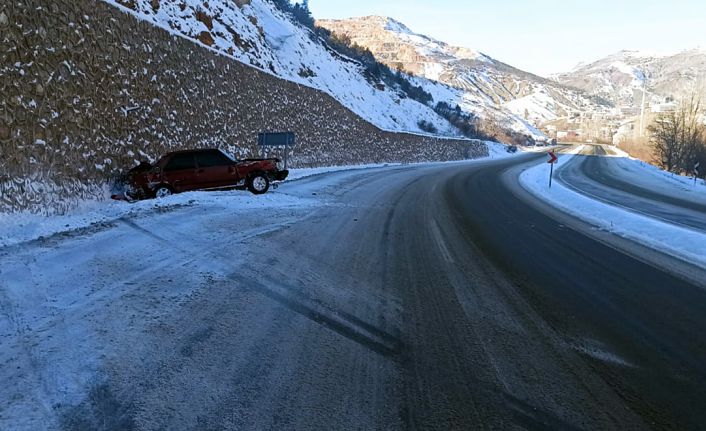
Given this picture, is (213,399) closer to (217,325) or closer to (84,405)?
(84,405)

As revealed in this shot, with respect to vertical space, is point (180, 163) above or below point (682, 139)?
below

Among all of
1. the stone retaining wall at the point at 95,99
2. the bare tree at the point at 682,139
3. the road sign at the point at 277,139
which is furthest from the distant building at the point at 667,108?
the stone retaining wall at the point at 95,99

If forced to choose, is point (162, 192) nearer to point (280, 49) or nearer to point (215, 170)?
point (215, 170)

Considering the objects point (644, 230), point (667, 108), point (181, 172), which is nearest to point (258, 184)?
point (181, 172)

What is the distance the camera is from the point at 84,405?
9.52 ft

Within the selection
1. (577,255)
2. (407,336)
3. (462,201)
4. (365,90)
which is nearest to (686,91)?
(365,90)

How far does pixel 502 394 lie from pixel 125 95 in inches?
535

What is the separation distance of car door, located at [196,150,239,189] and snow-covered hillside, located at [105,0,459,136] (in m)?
5.63

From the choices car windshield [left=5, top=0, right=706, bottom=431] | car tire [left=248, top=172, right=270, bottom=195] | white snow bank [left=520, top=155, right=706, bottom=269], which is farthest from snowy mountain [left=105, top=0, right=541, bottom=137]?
white snow bank [left=520, top=155, right=706, bottom=269]

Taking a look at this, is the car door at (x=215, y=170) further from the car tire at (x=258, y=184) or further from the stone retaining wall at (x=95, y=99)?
the stone retaining wall at (x=95, y=99)

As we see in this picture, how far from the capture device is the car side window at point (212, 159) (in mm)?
13492

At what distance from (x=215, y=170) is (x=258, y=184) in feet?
4.49

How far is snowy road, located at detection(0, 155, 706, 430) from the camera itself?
299 cm

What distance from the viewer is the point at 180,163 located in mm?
13117
